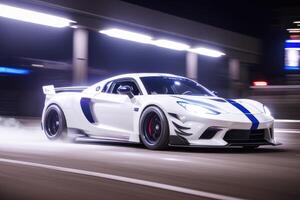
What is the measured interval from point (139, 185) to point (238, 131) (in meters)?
3.09

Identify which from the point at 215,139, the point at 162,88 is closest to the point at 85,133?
the point at 162,88

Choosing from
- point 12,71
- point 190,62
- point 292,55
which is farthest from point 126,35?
point 292,55

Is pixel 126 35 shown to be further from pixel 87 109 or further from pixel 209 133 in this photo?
pixel 209 133

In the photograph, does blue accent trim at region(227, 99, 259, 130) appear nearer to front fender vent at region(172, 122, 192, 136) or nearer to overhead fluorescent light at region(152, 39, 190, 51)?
front fender vent at region(172, 122, 192, 136)

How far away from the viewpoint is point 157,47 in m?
29.0

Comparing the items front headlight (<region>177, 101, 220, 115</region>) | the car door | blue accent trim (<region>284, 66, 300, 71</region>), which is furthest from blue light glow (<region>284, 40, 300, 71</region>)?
front headlight (<region>177, 101, 220, 115</region>)

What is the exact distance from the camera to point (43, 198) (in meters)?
4.38

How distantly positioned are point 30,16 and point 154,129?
8941 mm

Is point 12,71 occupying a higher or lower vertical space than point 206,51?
lower

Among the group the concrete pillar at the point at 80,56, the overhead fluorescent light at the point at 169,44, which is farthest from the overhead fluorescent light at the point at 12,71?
the concrete pillar at the point at 80,56

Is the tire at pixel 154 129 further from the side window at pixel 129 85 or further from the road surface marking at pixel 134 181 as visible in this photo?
the road surface marking at pixel 134 181

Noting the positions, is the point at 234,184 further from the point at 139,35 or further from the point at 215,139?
the point at 139,35

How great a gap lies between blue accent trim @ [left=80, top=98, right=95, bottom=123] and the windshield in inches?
45.7

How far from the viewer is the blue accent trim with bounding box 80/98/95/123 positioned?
370 inches
